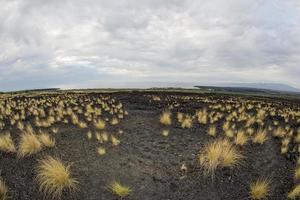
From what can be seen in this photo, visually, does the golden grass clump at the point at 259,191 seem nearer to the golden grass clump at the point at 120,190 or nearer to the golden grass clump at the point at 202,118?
the golden grass clump at the point at 120,190

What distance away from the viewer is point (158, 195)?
352 inches

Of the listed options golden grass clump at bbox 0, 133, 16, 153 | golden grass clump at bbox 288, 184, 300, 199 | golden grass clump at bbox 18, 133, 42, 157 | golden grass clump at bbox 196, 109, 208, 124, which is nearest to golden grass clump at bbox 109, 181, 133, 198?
golden grass clump at bbox 18, 133, 42, 157

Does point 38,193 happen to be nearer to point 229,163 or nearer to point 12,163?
point 12,163

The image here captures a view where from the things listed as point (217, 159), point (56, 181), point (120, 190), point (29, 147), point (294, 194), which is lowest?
point (294, 194)

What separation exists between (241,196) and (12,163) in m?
7.74

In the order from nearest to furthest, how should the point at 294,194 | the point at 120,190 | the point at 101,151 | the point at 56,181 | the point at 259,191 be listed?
the point at 120,190, the point at 294,194, the point at 259,191, the point at 56,181, the point at 101,151

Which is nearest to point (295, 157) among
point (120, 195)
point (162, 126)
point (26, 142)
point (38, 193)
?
point (162, 126)

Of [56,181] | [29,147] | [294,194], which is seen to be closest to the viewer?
[294,194]

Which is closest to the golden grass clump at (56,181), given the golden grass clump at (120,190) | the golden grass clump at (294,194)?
the golden grass clump at (120,190)

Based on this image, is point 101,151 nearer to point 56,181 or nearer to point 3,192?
point 56,181

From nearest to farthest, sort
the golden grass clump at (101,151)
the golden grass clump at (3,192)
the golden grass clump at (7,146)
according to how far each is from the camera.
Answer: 1. the golden grass clump at (3,192)
2. the golden grass clump at (101,151)
3. the golden grass clump at (7,146)

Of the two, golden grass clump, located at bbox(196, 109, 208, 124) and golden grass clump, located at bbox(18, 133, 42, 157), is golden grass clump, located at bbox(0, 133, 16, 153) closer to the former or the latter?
golden grass clump, located at bbox(18, 133, 42, 157)

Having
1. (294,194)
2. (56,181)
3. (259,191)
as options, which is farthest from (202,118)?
(56,181)

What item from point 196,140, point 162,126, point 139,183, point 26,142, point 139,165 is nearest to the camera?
point 139,183
